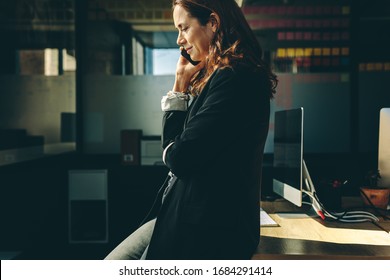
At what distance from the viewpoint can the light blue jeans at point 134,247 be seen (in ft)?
4.33

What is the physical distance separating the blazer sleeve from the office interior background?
203cm

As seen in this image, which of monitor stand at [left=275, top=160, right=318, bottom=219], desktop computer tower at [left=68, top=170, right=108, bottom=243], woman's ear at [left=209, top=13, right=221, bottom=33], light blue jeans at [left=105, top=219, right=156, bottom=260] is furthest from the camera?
desktop computer tower at [left=68, top=170, right=108, bottom=243]

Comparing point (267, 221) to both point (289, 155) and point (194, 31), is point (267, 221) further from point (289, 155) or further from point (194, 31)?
point (194, 31)

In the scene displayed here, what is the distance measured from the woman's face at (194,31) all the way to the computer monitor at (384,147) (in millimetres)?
1035

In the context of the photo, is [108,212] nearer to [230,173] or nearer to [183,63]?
[183,63]

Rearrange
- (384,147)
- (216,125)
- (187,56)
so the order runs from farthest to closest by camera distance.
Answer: (384,147), (187,56), (216,125)

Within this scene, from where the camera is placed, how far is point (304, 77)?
346cm

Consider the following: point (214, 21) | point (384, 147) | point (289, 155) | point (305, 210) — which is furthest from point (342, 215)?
point (214, 21)

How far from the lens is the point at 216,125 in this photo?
0.98 m

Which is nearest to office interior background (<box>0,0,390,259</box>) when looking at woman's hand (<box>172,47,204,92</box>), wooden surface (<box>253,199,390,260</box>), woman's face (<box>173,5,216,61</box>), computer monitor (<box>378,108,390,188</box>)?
computer monitor (<box>378,108,390,188</box>)

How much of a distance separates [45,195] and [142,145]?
0.82 metres

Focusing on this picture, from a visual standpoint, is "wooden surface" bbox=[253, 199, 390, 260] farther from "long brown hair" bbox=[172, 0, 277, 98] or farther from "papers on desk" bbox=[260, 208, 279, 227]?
"long brown hair" bbox=[172, 0, 277, 98]

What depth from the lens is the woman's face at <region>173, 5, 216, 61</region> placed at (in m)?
1.13

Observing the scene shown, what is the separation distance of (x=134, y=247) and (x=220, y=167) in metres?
0.52
